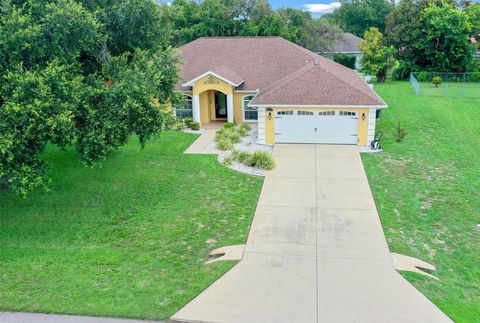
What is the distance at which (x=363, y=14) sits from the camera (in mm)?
64500

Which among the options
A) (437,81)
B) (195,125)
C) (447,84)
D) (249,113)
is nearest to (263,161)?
(195,125)

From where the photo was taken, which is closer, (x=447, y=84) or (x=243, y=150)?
(x=243, y=150)

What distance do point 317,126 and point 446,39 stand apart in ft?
85.7

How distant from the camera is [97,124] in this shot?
12.3 metres

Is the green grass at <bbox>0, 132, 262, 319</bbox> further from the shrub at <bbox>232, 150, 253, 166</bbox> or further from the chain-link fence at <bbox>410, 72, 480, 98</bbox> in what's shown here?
the chain-link fence at <bbox>410, 72, 480, 98</bbox>

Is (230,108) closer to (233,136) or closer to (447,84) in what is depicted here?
(233,136)

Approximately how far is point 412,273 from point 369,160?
890 cm

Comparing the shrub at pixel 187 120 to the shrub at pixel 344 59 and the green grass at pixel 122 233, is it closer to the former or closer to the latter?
the green grass at pixel 122 233

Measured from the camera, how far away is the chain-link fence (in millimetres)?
33031

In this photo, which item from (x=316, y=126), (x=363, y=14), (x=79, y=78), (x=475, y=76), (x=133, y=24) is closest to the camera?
(x=79, y=78)

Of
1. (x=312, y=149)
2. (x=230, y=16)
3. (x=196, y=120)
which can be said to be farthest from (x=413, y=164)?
(x=230, y=16)

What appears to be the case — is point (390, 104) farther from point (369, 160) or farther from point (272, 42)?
point (369, 160)

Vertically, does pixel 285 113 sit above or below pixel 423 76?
below

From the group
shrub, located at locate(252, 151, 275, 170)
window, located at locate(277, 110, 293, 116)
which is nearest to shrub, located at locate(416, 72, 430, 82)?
window, located at locate(277, 110, 293, 116)
